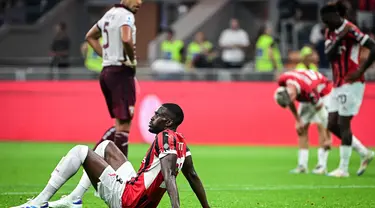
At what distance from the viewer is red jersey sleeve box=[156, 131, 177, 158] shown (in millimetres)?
8984

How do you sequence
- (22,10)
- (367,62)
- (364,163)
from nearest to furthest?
1. (367,62)
2. (364,163)
3. (22,10)

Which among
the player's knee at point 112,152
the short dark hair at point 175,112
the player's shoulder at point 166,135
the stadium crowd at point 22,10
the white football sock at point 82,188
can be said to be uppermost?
the stadium crowd at point 22,10

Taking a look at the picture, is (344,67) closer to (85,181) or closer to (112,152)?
(112,152)

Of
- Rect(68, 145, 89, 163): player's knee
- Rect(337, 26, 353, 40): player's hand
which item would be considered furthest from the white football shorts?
Rect(68, 145, 89, 163): player's knee

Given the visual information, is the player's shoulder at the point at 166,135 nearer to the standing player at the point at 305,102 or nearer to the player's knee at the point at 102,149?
the player's knee at the point at 102,149

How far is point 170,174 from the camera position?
349 inches

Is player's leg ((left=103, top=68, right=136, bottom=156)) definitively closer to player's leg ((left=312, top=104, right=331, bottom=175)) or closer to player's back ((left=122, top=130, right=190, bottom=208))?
player's back ((left=122, top=130, right=190, bottom=208))

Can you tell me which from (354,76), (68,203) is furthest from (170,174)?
(354,76)

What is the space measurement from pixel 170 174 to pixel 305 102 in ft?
25.6

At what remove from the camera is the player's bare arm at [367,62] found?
14.4 m

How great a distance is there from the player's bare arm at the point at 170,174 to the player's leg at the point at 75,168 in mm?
787

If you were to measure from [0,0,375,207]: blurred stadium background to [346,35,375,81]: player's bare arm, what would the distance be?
5.49ft

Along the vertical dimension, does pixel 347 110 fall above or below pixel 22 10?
below

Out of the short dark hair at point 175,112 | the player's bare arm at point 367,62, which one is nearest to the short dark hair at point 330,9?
the player's bare arm at point 367,62
